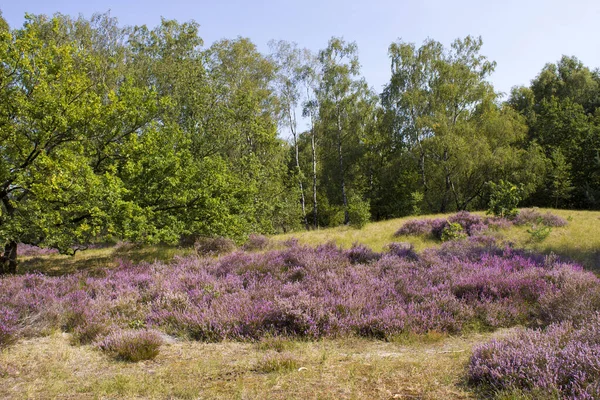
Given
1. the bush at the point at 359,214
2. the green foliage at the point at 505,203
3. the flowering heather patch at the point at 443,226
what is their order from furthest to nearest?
the bush at the point at 359,214, the green foliage at the point at 505,203, the flowering heather patch at the point at 443,226

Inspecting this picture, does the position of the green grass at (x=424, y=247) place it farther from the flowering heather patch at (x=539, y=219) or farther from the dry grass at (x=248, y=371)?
the dry grass at (x=248, y=371)

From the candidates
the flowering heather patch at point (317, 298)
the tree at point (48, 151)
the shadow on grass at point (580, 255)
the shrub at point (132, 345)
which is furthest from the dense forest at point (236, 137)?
the shadow on grass at point (580, 255)

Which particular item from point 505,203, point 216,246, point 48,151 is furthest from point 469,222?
point 48,151

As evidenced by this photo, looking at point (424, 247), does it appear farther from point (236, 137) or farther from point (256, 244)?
point (236, 137)

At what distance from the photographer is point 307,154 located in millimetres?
46125

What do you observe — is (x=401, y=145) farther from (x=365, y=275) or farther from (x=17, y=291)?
(x=17, y=291)

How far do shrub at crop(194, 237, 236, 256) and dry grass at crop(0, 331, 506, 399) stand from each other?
9.41 m

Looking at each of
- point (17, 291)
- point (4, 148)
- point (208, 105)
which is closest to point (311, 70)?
point (208, 105)

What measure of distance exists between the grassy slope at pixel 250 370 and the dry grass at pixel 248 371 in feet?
0.04

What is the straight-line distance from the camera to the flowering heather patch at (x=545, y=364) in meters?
3.47

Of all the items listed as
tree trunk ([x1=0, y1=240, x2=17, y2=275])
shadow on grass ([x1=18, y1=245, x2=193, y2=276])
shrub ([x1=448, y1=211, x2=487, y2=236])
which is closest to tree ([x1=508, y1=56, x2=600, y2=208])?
shrub ([x1=448, y1=211, x2=487, y2=236])

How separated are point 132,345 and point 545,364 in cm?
524

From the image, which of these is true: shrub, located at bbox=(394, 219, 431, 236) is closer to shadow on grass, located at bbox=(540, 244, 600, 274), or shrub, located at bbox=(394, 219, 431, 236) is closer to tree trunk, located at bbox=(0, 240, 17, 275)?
shadow on grass, located at bbox=(540, 244, 600, 274)

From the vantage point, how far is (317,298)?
6980 mm
